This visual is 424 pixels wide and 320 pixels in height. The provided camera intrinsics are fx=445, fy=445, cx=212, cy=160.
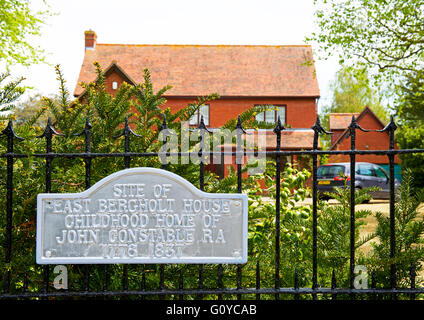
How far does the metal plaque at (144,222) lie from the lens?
125 inches

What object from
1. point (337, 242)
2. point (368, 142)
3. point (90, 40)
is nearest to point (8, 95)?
point (337, 242)

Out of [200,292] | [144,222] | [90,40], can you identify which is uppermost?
[90,40]

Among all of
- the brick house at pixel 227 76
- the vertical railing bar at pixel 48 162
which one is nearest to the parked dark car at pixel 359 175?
the brick house at pixel 227 76

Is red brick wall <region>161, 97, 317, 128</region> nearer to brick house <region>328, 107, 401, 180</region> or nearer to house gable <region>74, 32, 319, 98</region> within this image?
house gable <region>74, 32, 319, 98</region>

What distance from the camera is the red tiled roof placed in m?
24.9

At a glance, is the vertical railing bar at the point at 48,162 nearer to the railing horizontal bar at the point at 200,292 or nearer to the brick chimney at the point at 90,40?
the railing horizontal bar at the point at 200,292

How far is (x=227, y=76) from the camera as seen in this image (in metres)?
25.6

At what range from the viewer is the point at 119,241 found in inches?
126

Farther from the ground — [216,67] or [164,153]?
[216,67]

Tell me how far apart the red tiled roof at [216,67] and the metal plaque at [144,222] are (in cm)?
2132

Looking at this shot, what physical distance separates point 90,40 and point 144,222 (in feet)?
86.5

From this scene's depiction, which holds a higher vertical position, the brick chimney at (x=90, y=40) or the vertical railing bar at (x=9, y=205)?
the brick chimney at (x=90, y=40)

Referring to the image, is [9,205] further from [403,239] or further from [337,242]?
[403,239]
